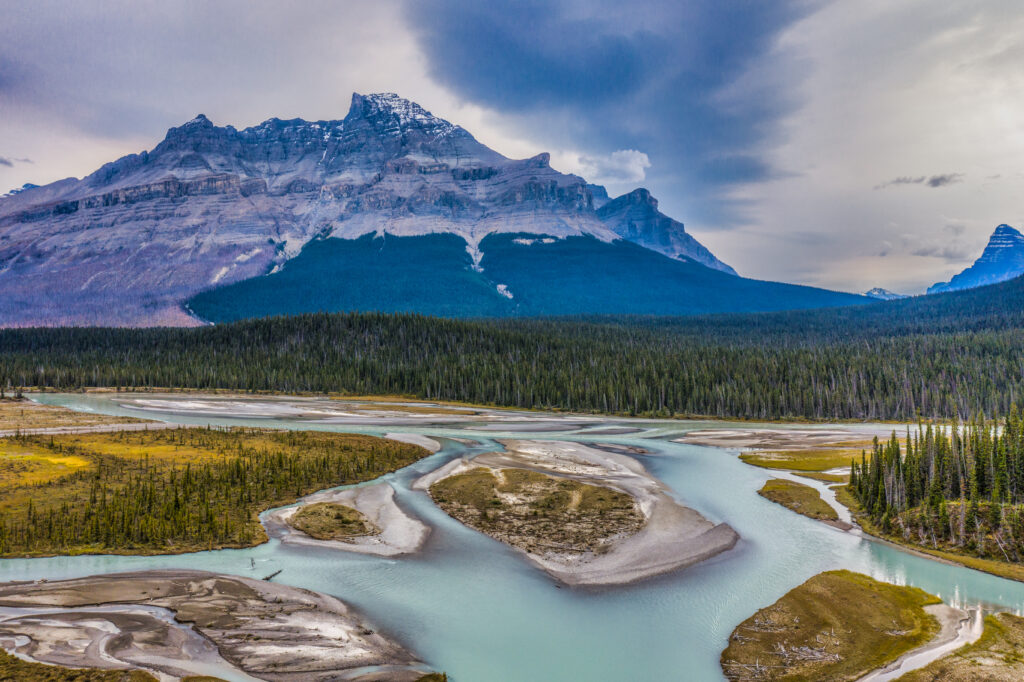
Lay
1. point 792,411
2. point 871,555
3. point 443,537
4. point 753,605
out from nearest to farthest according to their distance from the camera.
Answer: point 753,605, point 871,555, point 443,537, point 792,411

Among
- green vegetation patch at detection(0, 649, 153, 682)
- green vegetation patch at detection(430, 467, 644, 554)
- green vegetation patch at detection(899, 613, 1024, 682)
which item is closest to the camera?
green vegetation patch at detection(0, 649, 153, 682)

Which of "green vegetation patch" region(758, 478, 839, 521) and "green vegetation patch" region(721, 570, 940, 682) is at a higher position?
"green vegetation patch" region(758, 478, 839, 521)

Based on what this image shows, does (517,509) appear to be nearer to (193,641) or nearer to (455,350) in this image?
(193,641)

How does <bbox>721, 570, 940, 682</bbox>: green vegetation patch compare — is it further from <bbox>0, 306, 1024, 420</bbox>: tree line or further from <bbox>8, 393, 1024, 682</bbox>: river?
<bbox>0, 306, 1024, 420</bbox>: tree line

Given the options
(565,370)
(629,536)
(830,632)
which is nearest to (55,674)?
(830,632)

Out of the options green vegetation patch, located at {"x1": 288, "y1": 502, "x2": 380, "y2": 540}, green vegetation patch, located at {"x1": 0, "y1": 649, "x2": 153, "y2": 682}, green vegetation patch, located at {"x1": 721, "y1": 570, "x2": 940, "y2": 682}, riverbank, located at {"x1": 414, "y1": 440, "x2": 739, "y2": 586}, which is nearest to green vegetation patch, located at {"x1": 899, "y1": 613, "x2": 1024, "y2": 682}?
green vegetation patch, located at {"x1": 721, "y1": 570, "x2": 940, "y2": 682}

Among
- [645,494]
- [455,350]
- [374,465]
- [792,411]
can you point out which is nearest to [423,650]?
[645,494]
